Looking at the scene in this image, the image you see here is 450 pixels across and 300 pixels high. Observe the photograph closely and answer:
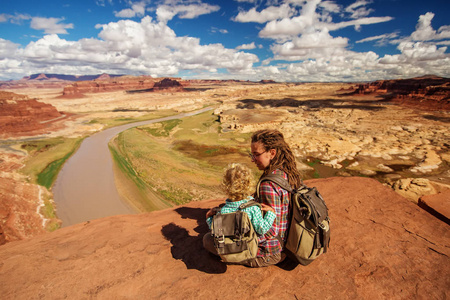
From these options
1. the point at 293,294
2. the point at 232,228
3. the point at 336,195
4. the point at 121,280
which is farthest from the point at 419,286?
the point at 121,280

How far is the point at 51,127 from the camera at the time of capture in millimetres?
44719

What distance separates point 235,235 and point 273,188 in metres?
0.79

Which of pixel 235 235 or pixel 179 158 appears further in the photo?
pixel 179 158

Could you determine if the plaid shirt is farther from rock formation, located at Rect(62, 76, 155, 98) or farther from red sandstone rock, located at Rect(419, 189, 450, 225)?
rock formation, located at Rect(62, 76, 155, 98)

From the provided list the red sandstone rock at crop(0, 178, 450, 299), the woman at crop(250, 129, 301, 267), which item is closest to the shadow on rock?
the red sandstone rock at crop(0, 178, 450, 299)

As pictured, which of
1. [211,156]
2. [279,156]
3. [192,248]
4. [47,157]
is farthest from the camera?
[47,157]

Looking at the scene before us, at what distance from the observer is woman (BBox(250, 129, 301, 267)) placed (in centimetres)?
288

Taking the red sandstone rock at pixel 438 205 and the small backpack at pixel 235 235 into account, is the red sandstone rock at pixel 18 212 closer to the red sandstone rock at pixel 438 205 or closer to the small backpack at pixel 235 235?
the small backpack at pixel 235 235

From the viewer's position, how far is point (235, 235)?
8.70 ft

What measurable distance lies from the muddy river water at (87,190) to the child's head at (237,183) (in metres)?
15.8

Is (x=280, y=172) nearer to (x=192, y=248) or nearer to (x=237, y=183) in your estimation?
(x=237, y=183)

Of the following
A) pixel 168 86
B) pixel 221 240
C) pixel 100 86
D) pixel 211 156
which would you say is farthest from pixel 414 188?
pixel 100 86

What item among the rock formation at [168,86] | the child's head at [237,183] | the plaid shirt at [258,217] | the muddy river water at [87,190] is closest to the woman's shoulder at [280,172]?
the child's head at [237,183]

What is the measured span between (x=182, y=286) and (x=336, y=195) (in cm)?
523
